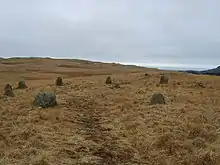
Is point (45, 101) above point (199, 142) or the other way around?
above

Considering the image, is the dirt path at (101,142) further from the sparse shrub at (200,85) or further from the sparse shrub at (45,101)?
the sparse shrub at (200,85)

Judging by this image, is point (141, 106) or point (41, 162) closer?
point (41, 162)

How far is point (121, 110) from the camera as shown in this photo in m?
21.6

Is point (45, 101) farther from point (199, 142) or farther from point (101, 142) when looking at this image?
point (199, 142)

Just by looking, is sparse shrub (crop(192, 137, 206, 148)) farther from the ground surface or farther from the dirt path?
the dirt path

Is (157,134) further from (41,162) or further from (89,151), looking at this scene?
(41,162)

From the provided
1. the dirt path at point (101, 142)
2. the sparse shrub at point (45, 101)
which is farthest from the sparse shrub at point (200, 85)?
the sparse shrub at point (45, 101)

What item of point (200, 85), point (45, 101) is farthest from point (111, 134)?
point (200, 85)

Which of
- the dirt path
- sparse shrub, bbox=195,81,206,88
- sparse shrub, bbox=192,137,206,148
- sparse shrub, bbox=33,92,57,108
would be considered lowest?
the dirt path

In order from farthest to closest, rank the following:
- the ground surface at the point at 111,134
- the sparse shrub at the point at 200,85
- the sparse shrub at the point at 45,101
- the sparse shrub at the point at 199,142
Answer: the sparse shrub at the point at 200,85 < the sparse shrub at the point at 45,101 < the sparse shrub at the point at 199,142 < the ground surface at the point at 111,134

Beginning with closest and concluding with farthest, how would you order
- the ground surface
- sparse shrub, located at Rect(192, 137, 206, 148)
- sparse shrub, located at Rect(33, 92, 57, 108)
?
the ground surface → sparse shrub, located at Rect(192, 137, 206, 148) → sparse shrub, located at Rect(33, 92, 57, 108)

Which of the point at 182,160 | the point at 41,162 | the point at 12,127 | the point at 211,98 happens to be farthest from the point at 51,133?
the point at 211,98

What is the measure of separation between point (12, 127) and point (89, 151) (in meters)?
5.27

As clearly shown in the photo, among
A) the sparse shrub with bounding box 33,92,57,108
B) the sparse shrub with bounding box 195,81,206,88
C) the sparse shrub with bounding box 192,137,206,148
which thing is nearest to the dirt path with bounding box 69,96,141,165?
the sparse shrub with bounding box 33,92,57,108
